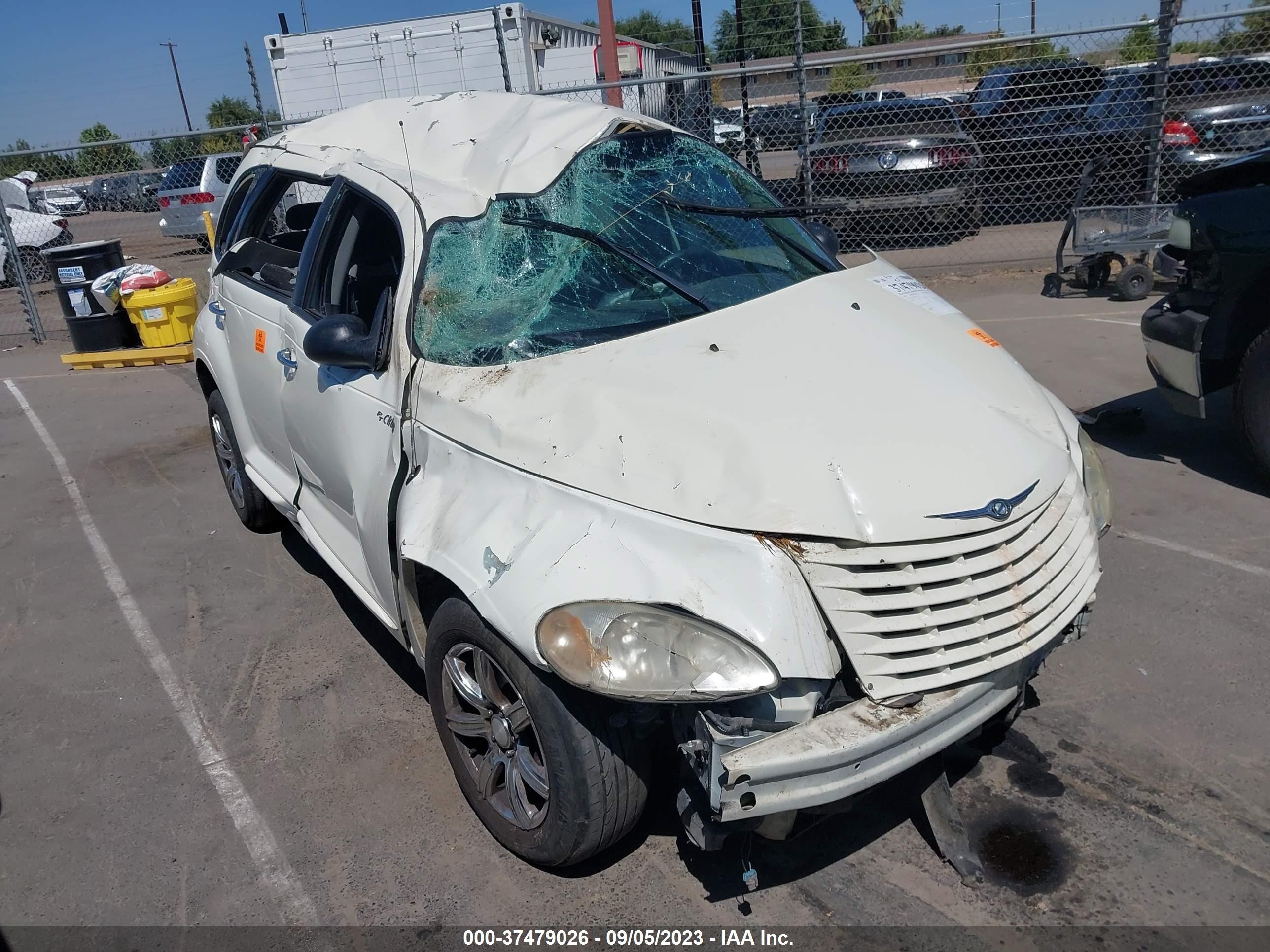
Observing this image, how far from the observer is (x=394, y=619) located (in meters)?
3.33

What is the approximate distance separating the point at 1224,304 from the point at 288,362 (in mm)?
4497

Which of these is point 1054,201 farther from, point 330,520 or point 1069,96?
point 330,520

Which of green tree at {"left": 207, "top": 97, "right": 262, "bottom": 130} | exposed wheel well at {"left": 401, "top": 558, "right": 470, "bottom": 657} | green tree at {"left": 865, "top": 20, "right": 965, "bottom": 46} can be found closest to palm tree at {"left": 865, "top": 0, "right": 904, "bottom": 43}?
green tree at {"left": 865, "top": 20, "right": 965, "bottom": 46}

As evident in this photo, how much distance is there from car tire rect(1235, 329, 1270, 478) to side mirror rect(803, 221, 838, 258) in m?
2.27

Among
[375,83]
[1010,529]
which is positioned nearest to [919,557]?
[1010,529]

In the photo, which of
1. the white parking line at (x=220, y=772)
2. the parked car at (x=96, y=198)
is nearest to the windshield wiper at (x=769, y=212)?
the white parking line at (x=220, y=772)

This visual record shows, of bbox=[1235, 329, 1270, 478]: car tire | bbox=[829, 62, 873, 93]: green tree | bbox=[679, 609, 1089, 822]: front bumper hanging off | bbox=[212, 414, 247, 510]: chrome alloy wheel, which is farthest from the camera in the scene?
bbox=[829, 62, 873, 93]: green tree

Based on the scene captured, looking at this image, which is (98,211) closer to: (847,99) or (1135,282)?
(847,99)

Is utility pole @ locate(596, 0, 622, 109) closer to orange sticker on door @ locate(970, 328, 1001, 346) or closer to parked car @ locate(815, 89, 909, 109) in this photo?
parked car @ locate(815, 89, 909, 109)

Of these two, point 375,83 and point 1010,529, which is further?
point 375,83

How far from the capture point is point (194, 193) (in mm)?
17859

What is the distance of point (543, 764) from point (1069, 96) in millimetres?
11198

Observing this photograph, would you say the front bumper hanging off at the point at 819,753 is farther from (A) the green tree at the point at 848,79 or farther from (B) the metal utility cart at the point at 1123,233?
(A) the green tree at the point at 848,79

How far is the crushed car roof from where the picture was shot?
11.4 feet
